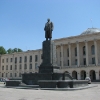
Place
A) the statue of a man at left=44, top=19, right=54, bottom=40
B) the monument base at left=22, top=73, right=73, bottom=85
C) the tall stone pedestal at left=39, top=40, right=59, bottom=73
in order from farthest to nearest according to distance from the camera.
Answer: the statue of a man at left=44, top=19, right=54, bottom=40 → the tall stone pedestal at left=39, top=40, right=59, bottom=73 → the monument base at left=22, top=73, right=73, bottom=85

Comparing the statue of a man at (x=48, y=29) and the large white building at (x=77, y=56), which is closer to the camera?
the statue of a man at (x=48, y=29)

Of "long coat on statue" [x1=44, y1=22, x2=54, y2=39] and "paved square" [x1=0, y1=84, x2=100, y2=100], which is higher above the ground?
"long coat on statue" [x1=44, y1=22, x2=54, y2=39]

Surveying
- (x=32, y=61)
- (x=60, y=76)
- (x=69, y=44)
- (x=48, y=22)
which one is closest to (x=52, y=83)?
(x=60, y=76)

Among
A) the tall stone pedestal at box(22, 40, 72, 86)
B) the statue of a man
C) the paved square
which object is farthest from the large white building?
A: the paved square

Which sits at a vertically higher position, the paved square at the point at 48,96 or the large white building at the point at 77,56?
the large white building at the point at 77,56

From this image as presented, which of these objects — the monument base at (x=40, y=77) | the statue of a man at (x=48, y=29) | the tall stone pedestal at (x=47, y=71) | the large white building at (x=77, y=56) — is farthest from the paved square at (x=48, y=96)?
the large white building at (x=77, y=56)

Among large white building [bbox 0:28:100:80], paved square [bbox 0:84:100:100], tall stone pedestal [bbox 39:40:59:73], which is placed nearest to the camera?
paved square [bbox 0:84:100:100]

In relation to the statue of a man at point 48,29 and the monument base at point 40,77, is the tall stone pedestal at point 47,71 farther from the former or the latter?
the statue of a man at point 48,29

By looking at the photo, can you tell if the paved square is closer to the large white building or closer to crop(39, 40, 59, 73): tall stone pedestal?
Result: crop(39, 40, 59, 73): tall stone pedestal

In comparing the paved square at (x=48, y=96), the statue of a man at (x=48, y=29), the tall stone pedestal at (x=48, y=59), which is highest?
the statue of a man at (x=48, y=29)

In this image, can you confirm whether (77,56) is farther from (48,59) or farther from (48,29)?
(48,59)

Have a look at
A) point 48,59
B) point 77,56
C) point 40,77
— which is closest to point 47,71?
point 40,77

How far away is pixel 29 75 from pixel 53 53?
12.9 feet

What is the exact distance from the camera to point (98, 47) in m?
58.7
